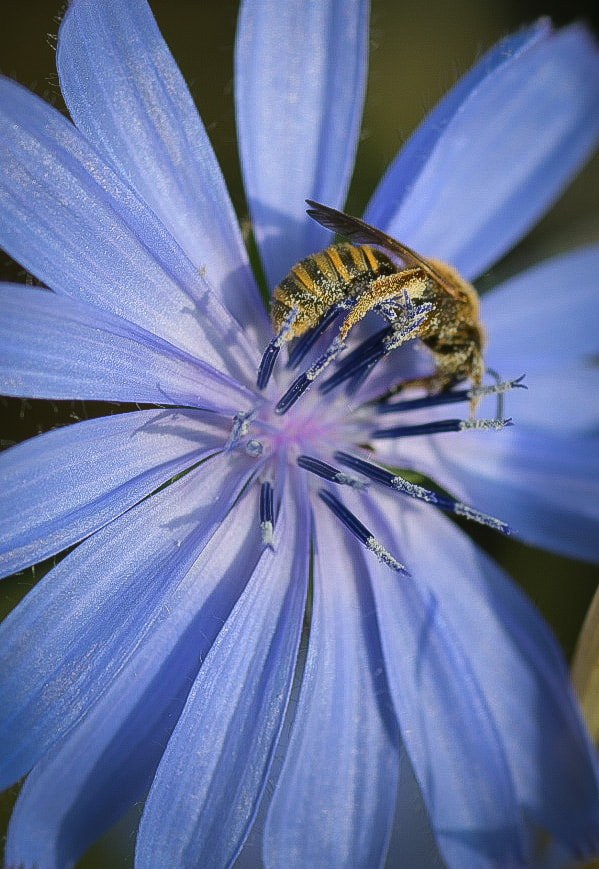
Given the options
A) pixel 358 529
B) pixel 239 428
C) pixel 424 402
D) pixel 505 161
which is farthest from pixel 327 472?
pixel 505 161

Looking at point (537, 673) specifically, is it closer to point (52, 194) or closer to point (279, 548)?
point (279, 548)

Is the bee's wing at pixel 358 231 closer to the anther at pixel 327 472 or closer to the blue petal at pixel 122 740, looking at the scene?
the anther at pixel 327 472

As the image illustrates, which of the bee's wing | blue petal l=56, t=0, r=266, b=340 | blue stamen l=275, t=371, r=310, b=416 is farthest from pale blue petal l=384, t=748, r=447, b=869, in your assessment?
blue petal l=56, t=0, r=266, b=340

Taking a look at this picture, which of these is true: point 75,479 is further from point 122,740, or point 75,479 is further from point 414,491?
point 414,491

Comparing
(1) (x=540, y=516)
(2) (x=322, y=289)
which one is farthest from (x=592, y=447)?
(2) (x=322, y=289)

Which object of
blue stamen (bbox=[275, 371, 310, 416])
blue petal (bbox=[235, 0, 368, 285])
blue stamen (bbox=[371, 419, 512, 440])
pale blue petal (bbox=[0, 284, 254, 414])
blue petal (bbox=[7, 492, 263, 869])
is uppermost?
blue petal (bbox=[235, 0, 368, 285])

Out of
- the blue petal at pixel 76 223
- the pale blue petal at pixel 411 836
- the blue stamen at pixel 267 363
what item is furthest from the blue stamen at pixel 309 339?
the pale blue petal at pixel 411 836

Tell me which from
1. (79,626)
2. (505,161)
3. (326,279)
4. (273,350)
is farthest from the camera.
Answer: (505,161)

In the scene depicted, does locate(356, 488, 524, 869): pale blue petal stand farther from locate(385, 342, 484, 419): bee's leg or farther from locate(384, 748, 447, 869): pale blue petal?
locate(385, 342, 484, 419): bee's leg
